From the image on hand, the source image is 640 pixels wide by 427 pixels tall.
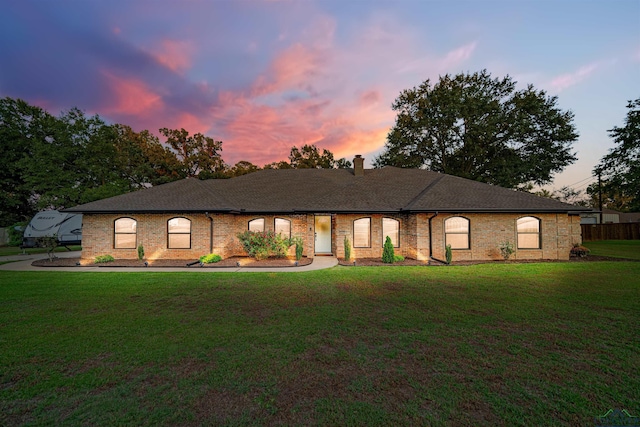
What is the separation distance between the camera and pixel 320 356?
3.96 meters

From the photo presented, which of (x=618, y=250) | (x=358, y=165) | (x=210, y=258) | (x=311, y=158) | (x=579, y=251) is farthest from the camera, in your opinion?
(x=311, y=158)

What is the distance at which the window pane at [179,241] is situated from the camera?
14.0 meters

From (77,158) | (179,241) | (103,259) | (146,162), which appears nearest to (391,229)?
(179,241)

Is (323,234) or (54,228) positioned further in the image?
(54,228)

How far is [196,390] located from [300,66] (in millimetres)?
16473

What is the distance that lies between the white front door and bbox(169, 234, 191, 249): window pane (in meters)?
7.20

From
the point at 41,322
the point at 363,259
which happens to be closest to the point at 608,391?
the point at 41,322

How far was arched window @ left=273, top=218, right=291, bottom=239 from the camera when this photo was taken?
1531cm

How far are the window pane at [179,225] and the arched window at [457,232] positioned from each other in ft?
45.4

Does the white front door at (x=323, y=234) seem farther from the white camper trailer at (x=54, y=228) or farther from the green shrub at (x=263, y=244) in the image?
the white camper trailer at (x=54, y=228)

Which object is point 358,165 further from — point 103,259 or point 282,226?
point 103,259

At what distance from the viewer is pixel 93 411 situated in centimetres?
275

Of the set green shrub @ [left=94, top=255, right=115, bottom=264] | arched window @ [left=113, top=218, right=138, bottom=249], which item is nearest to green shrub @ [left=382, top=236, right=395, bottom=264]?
arched window @ [left=113, top=218, right=138, bottom=249]

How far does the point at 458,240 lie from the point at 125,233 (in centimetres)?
1794
